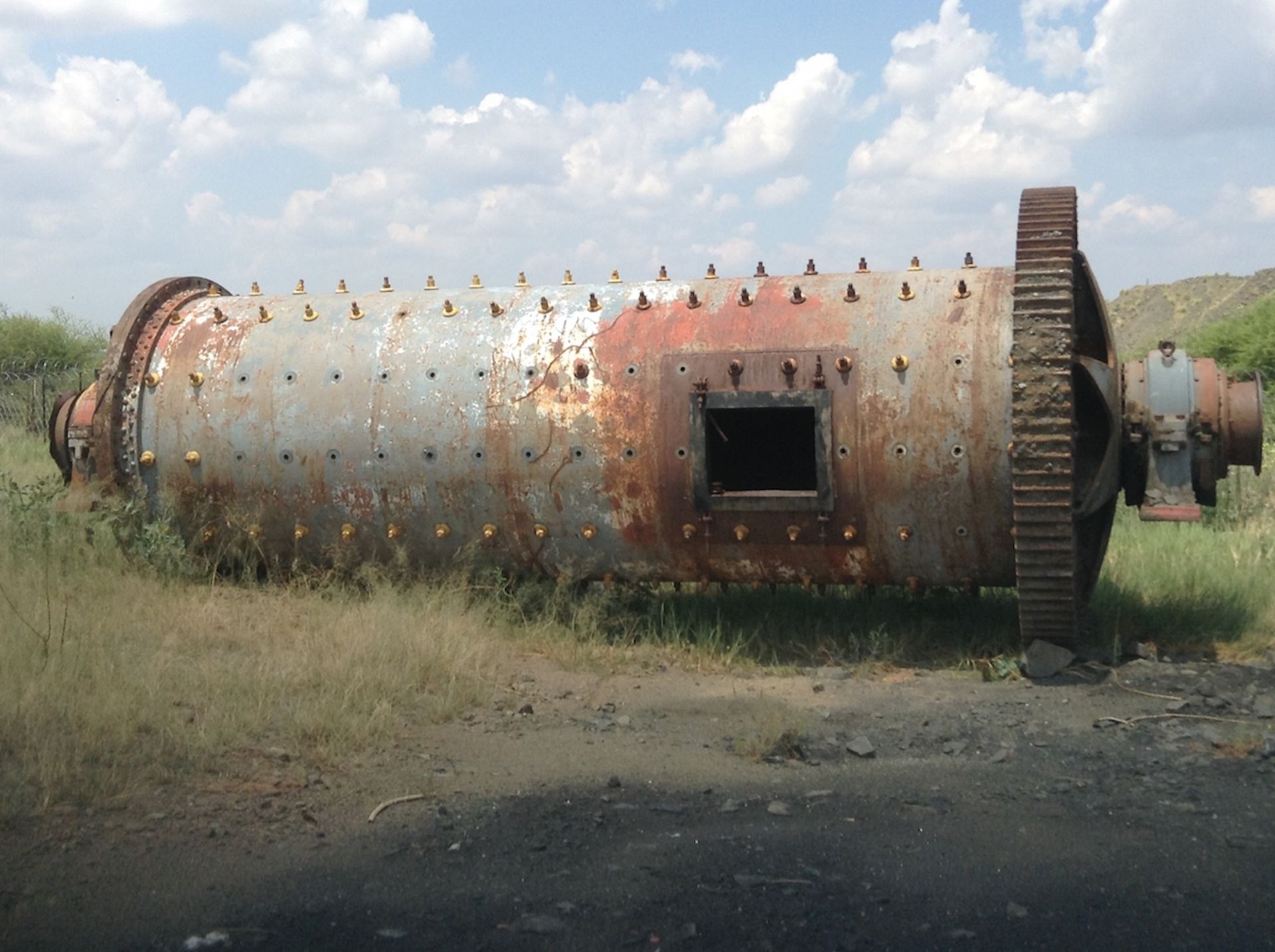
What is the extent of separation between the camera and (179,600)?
20.4 feet

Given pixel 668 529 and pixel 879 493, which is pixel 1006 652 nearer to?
pixel 879 493

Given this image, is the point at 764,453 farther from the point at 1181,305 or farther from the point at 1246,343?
the point at 1181,305

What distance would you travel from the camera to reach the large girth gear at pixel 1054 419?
16.8ft

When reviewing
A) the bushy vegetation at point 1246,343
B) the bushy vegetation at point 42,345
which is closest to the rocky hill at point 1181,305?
the bushy vegetation at point 1246,343

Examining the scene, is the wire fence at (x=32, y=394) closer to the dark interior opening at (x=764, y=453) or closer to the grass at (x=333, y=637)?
the grass at (x=333, y=637)

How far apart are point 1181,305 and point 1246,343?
20435 millimetres

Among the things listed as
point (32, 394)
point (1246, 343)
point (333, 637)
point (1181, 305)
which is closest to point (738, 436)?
point (333, 637)

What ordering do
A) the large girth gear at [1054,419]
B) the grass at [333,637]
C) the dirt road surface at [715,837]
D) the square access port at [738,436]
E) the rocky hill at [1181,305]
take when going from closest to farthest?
the dirt road surface at [715,837] < the grass at [333,637] < the large girth gear at [1054,419] < the square access port at [738,436] < the rocky hill at [1181,305]

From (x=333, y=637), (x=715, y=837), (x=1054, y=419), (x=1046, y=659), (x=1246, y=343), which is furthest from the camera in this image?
(x=1246, y=343)

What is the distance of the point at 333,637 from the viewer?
5629 millimetres

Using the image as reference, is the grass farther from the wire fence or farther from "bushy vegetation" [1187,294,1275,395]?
"bushy vegetation" [1187,294,1275,395]

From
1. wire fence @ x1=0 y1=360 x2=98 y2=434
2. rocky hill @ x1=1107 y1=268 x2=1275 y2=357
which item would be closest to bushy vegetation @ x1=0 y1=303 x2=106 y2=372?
wire fence @ x1=0 y1=360 x2=98 y2=434

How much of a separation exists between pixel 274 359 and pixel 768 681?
298cm

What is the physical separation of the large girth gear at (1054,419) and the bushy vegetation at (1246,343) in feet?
57.6
